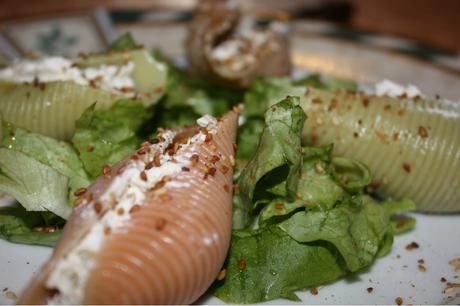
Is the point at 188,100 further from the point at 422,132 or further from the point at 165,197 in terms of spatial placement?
the point at 165,197

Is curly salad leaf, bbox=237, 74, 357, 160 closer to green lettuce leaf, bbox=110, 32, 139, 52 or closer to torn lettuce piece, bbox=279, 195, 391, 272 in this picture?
torn lettuce piece, bbox=279, 195, 391, 272

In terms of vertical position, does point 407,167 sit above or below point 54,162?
below

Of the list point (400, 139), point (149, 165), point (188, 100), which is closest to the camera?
point (149, 165)

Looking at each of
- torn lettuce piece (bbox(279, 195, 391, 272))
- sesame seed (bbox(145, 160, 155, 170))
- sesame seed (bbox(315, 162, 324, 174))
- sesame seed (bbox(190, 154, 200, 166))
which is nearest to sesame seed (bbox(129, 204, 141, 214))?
sesame seed (bbox(145, 160, 155, 170))

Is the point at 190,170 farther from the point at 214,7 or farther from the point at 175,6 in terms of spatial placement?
the point at 175,6

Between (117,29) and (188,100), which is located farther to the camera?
(117,29)

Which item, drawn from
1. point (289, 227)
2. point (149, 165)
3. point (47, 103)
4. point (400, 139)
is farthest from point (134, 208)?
point (400, 139)
